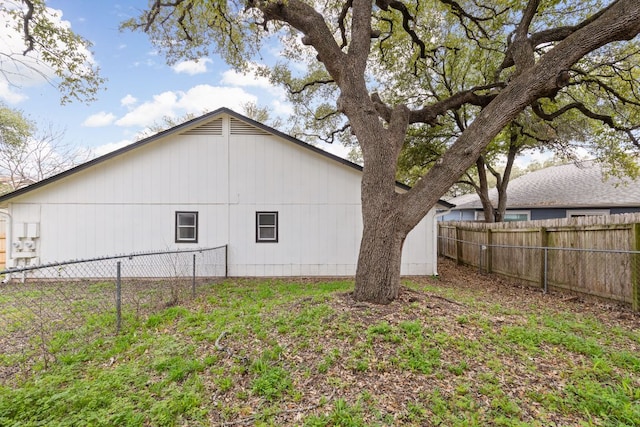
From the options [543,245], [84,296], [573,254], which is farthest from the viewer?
[543,245]

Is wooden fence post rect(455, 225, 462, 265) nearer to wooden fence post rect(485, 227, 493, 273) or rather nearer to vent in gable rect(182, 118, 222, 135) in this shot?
wooden fence post rect(485, 227, 493, 273)

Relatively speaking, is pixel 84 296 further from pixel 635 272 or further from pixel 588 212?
pixel 588 212

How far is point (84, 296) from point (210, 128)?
17.6ft

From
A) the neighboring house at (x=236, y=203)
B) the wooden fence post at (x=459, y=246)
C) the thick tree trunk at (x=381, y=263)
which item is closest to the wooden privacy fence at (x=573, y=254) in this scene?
the wooden fence post at (x=459, y=246)

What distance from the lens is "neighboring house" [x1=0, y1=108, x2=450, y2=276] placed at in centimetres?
869

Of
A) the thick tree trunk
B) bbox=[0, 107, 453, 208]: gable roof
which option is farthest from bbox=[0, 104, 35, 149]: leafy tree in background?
the thick tree trunk

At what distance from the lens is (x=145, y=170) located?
28.7 feet

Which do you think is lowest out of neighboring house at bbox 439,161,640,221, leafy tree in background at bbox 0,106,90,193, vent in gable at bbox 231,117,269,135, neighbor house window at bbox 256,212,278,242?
neighbor house window at bbox 256,212,278,242

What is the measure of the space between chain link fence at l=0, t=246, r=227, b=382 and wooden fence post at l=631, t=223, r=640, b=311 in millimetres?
8083

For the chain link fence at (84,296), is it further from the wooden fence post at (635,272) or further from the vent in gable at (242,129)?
the wooden fence post at (635,272)

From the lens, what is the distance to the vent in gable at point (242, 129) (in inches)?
352

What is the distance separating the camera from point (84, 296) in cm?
680

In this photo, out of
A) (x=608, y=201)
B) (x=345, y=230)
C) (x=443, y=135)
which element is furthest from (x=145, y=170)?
(x=608, y=201)

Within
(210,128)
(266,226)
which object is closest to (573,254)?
(266,226)
